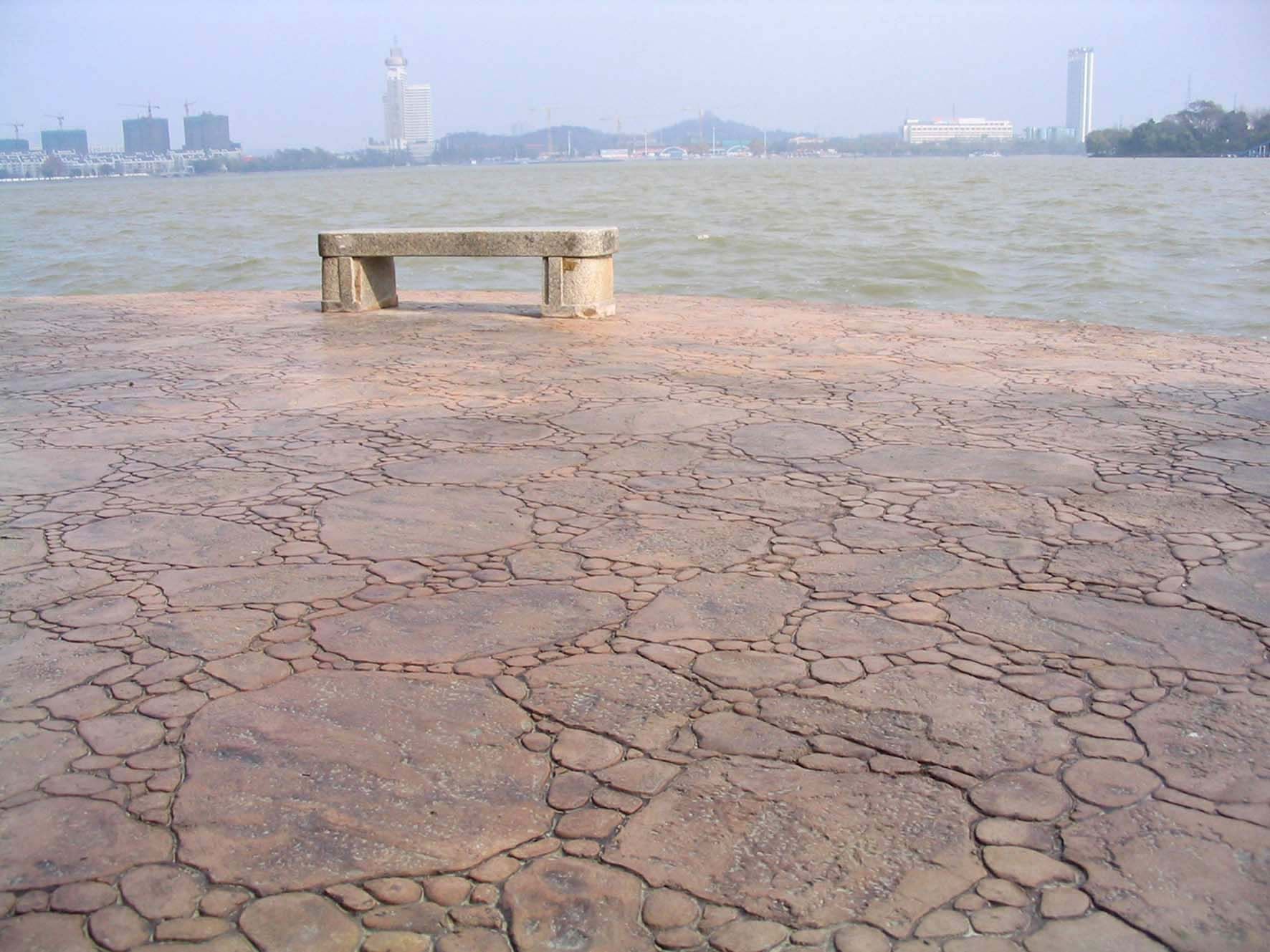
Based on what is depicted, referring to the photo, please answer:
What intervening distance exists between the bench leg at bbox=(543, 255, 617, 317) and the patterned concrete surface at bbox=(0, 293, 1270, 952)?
335 cm

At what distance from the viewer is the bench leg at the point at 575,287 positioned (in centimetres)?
866

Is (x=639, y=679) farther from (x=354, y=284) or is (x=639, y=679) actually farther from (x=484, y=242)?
(x=354, y=284)

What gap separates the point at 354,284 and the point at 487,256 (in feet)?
4.87

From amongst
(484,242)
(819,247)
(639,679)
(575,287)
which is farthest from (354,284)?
(819,247)

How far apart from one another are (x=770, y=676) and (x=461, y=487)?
1.81 m

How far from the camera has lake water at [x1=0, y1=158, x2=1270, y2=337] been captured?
1741 centimetres

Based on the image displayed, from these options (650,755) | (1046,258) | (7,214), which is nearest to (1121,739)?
(650,755)

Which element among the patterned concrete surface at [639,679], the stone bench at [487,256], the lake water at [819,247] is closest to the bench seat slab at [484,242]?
the stone bench at [487,256]

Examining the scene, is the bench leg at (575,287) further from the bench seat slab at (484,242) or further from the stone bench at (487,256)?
the bench seat slab at (484,242)

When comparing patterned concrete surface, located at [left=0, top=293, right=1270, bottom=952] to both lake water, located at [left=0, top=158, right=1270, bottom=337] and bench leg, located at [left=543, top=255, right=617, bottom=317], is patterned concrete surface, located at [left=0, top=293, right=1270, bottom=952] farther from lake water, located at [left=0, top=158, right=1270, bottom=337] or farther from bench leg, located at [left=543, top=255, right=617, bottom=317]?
lake water, located at [left=0, top=158, right=1270, bottom=337]

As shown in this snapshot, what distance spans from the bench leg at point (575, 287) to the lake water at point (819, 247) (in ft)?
26.0

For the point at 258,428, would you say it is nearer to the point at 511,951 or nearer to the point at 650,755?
the point at 650,755

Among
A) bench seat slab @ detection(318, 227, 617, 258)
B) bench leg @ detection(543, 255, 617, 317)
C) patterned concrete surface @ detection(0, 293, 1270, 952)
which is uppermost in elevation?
bench seat slab @ detection(318, 227, 617, 258)

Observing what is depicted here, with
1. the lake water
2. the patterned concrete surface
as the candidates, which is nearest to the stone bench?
the patterned concrete surface
